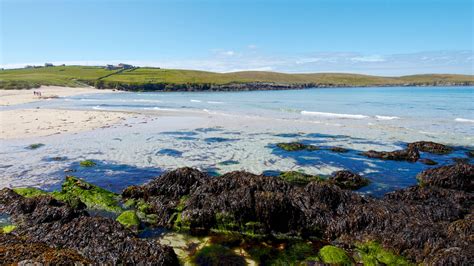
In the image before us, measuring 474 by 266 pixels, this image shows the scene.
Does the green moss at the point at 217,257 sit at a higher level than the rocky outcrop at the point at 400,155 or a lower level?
lower

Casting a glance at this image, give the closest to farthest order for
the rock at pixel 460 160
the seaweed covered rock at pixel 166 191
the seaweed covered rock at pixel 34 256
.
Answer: the seaweed covered rock at pixel 34 256 → the seaweed covered rock at pixel 166 191 → the rock at pixel 460 160

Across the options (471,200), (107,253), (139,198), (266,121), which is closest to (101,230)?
(107,253)

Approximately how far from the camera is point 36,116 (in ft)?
120

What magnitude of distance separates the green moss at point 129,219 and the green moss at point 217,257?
8.70 feet

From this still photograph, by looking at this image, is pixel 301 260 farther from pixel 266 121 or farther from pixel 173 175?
pixel 266 121

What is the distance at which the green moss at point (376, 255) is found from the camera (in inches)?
347

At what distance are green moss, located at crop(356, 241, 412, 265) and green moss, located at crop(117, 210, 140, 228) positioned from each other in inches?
272

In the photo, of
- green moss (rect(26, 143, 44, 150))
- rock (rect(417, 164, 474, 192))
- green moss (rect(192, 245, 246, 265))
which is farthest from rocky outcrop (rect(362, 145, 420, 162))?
green moss (rect(26, 143, 44, 150))

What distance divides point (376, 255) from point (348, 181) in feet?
20.3

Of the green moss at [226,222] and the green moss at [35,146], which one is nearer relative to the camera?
the green moss at [226,222]

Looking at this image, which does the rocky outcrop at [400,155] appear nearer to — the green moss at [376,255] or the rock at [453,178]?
the rock at [453,178]

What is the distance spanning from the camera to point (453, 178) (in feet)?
47.8

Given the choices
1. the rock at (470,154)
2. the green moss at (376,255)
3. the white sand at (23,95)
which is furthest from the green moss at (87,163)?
the white sand at (23,95)

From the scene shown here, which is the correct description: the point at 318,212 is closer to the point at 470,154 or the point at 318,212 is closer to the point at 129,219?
the point at 129,219
